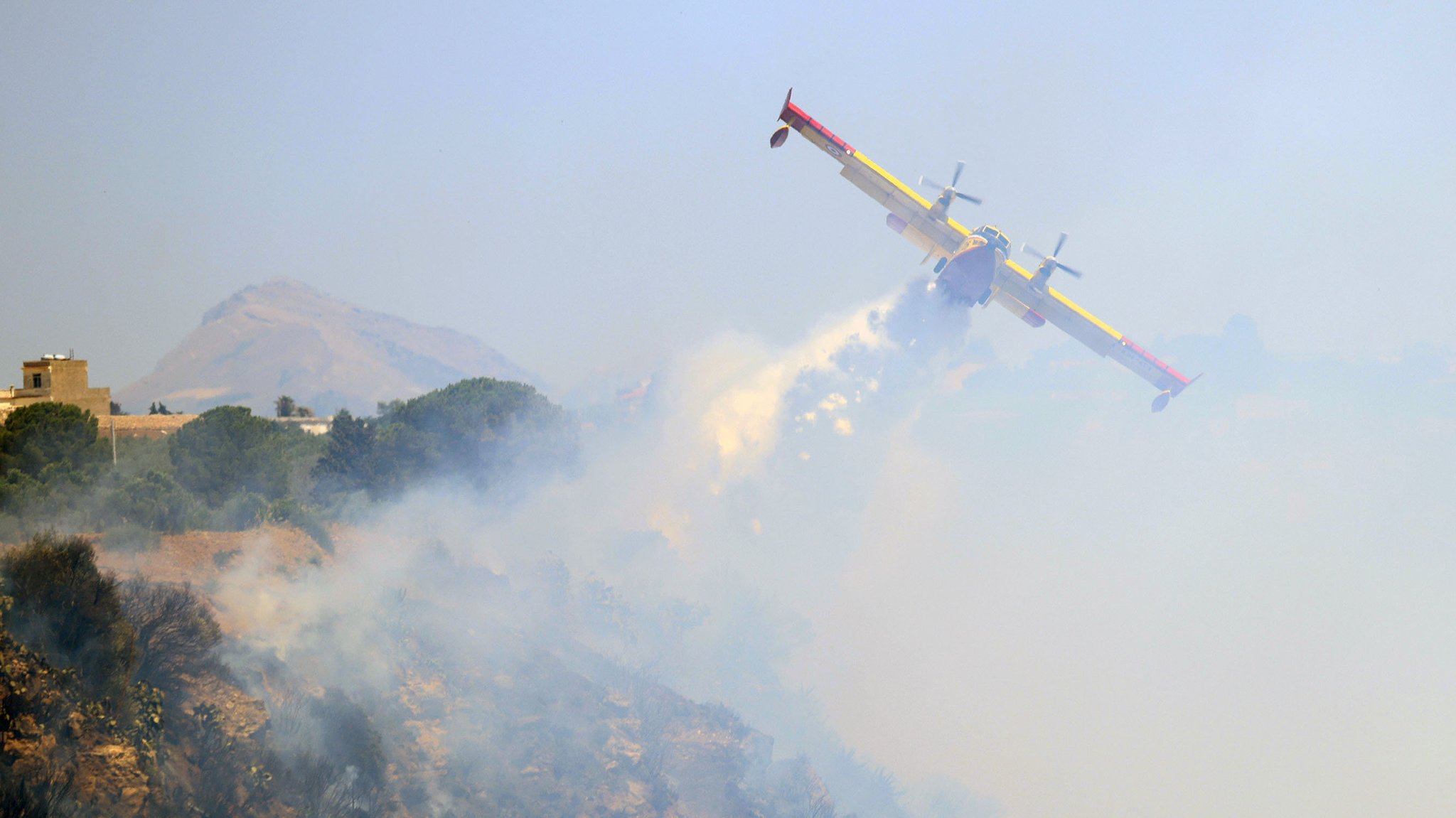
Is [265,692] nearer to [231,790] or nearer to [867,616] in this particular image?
[231,790]

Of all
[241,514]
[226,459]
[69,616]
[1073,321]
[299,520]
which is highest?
[1073,321]

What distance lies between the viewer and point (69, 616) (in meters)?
24.2

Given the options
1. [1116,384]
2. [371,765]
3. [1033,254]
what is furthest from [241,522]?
[1116,384]

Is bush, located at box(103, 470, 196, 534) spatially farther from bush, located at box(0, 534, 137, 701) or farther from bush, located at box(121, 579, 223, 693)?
bush, located at box(0, 534, 137, 701)

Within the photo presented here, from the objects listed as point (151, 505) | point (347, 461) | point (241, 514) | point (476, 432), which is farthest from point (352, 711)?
point (476, 432)

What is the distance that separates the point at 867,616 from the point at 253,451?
1739 inches

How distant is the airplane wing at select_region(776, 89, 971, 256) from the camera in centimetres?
4294

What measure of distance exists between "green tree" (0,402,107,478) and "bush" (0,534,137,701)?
20.4m

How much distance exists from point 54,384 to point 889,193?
161ft

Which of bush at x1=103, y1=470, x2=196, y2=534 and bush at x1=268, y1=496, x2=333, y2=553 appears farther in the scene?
bush at x1=268, y1=496, x2=333, y2=553

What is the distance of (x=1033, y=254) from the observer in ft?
146

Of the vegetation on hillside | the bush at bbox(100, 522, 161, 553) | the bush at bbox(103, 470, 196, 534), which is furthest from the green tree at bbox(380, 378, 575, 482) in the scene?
the bush at bbox(100, 522, 161, 553)

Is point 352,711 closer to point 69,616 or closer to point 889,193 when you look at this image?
point 69,616

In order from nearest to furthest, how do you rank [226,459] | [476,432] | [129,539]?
1. [129,539]
2. [226,459]
3. [476,432]
